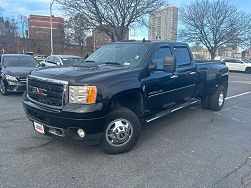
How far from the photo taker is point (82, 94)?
157 inches

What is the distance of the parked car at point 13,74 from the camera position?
918 centimetres

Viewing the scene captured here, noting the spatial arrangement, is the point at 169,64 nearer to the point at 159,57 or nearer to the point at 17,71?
the point at 159,57

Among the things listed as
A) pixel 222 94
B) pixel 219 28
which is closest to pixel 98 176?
pixel 222 94

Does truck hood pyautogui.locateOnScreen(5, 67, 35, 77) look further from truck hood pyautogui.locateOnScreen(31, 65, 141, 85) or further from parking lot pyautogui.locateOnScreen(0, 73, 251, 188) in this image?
truck hood pyautogui.locateOnScreen(31, 65, 141, 85)

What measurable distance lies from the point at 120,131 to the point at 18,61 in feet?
25.5

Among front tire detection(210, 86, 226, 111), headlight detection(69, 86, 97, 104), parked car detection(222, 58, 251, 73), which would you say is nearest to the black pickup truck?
headlight detection(69, 86, 97, 104)

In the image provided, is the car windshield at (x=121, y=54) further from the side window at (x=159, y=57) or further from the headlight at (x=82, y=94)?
the headlight at (x=82, y=94)

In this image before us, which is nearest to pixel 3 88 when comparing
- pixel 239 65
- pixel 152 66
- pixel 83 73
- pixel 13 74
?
pixel 13 74

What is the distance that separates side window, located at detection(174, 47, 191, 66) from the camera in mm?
6152

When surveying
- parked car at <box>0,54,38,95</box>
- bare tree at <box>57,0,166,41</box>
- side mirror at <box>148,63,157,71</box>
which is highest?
bare tree at <box>57,0,166,41</box>

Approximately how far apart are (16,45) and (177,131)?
50622 millimetres

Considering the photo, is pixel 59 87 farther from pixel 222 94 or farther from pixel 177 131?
pixel 222 94

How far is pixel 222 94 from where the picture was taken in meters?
8.19

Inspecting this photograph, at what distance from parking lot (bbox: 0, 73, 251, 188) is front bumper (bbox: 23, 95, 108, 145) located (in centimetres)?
41
